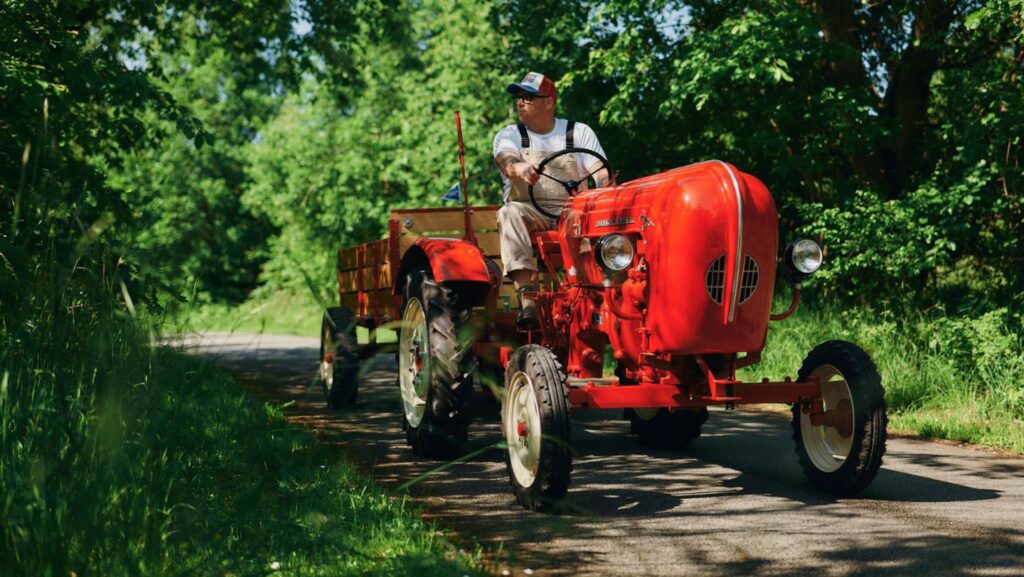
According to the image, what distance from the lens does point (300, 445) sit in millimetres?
6656

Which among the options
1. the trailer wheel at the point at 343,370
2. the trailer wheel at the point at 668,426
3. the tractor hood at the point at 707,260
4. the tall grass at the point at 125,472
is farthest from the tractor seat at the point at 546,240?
the trailer wheel at the point at 343,370

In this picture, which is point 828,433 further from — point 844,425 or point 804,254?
point 804,254

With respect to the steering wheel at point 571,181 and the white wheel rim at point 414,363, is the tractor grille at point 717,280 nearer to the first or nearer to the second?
the steering wheel at point 571,181

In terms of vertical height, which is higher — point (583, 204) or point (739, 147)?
point (739, 147)

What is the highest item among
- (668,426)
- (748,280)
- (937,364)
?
(748,280)

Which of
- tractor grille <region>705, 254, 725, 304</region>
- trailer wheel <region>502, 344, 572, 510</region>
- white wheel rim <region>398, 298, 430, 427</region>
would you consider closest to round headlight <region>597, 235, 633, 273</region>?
tractor grille <region>705, 254, 725, 304</region>

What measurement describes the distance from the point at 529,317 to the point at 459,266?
2.18ft

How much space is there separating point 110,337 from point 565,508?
222 centimetres

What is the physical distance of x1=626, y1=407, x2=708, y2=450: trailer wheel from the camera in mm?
7055

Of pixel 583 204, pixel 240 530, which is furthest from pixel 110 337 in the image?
pixel 583 204

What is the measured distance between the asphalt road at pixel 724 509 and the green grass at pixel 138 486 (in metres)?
0.40

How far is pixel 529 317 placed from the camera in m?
6.37

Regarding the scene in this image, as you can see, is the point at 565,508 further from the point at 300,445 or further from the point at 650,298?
the point at 300,445

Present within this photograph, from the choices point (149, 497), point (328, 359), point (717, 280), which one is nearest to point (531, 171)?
point (717, 280)
